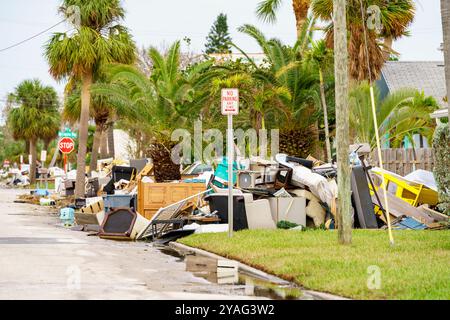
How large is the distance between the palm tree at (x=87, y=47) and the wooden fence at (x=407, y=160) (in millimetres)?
13643

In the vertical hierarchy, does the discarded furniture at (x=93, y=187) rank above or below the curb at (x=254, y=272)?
above

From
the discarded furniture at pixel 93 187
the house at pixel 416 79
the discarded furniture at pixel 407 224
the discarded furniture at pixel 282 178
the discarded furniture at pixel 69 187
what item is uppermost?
the house at pixel 416 79

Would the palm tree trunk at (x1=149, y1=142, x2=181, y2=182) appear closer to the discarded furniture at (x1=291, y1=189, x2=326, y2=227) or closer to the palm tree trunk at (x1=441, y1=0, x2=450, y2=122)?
the discarded furniture at (x1=291, y1=189, x2=326, y2=227)

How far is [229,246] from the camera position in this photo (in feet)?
54.4

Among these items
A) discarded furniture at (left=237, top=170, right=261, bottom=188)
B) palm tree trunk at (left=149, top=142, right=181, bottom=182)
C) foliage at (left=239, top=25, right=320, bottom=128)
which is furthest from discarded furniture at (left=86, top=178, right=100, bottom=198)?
discarded furniture at (left=237, top=170, right=261, bottom=188)

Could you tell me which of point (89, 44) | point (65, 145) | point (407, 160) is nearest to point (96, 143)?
point (65, 145)

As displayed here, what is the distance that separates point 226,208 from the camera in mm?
20797

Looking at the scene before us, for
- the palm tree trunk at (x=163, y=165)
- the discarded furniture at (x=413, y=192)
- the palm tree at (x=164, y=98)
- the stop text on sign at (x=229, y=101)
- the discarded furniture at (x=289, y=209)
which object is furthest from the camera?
the palm tree at (x=164, y=98)

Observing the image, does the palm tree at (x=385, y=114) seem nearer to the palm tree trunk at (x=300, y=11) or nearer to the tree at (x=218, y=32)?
the palm tree trunk at (x=300, y=11)

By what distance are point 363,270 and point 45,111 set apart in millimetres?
66099

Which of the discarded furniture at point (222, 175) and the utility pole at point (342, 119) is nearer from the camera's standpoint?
the utility pole at point (342, 119)

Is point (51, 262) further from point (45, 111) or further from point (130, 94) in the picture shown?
point (45, 111)

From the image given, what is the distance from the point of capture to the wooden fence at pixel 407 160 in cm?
2619

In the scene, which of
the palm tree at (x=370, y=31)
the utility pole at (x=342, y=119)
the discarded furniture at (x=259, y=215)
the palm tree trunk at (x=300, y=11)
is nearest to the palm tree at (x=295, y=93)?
the palm tree at (x=370, y=31)
